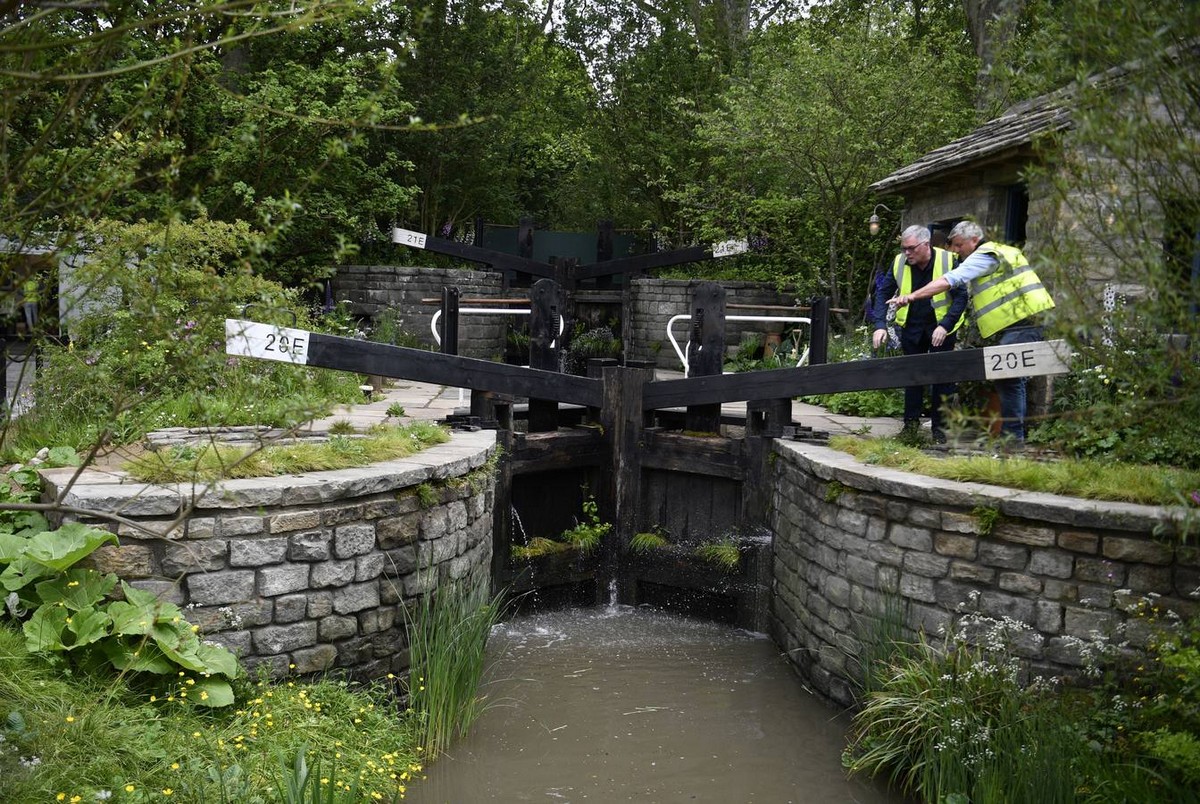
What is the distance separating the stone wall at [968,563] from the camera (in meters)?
4.92

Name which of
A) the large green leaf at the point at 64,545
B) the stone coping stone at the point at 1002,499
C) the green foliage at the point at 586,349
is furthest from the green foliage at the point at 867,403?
the large green leaf at the point at 64,545

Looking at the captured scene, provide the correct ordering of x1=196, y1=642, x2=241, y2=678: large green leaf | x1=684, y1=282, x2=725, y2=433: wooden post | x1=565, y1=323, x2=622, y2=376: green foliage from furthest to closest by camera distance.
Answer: x1=565, y1=323, x2=622, y2=376: green foliage
x1=684, y1=282, x2=725, y2=433: wooden post
x1=196, y1=642, x2=241, y2=678: large green leaf

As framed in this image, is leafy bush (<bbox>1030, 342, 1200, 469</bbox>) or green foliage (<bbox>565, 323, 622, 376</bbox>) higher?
green foliage (<bbox>565, 323, 622, 376</bbox>)

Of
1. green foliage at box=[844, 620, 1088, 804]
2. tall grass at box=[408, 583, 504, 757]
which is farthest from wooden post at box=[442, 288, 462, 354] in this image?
green foliage at box=[844, 620, 1088, 804]

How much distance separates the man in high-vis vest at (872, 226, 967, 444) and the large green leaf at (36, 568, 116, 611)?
4962 mm

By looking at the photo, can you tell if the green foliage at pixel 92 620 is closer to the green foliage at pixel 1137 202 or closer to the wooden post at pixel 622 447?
the green foliage at pixel 1137 202

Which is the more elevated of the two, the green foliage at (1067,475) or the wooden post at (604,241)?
the wooden post at (604,241)

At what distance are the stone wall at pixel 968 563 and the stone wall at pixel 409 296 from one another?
9.27m

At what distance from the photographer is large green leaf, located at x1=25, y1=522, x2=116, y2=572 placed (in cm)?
450

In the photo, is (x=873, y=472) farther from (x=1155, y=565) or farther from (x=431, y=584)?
(x=431, y=584)

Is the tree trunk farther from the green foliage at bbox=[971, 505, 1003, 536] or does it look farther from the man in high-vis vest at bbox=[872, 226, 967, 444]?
the green foliage at bbox=[971, 505, 1003, 536]

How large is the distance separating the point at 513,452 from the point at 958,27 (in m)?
16.9

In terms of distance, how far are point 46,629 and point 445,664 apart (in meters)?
1.84

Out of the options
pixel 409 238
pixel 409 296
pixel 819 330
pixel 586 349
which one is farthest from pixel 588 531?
pixel 409 296
